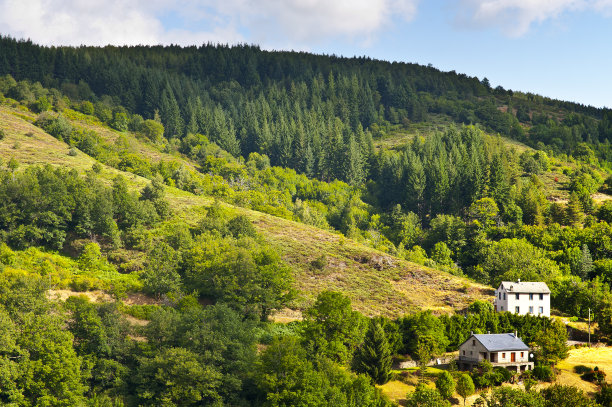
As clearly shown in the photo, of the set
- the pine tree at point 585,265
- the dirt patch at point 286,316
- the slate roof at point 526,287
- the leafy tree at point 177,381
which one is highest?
the pine tree at point 585,265

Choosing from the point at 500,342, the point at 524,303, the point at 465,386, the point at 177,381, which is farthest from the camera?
the point at 524,303

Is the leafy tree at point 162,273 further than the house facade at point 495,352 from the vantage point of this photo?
Yes

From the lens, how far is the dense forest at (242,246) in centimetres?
6166

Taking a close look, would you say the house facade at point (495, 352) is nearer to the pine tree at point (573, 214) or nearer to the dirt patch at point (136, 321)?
the dirt patch at point (136, 321)

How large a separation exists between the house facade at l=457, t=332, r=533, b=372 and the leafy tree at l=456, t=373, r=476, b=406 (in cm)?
838

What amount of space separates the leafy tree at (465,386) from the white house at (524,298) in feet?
87.3

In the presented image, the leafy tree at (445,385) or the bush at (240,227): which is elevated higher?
the bush at (240,227)

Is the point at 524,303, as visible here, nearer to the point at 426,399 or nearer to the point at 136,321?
the point at 426,399

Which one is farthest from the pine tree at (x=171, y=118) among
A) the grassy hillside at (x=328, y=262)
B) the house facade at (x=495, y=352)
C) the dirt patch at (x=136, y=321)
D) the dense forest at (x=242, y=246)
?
the house facade at (x=495, y=352)

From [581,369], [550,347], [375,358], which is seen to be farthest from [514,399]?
[581,369]

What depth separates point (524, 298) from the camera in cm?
9006

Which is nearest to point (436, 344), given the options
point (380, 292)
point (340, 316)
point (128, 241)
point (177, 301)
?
point (340, 316)

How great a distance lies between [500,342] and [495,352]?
218 cm

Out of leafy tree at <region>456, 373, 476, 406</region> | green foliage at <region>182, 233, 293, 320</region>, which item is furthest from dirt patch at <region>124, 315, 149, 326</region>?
leafy tree at <region>456, 373, 476, 406</region>
